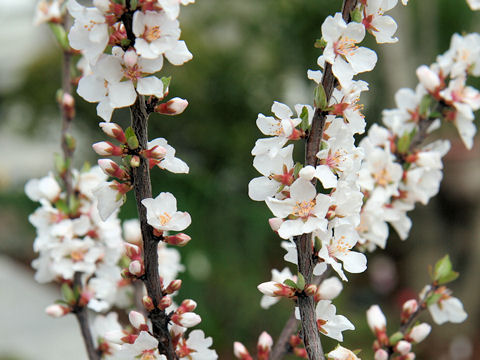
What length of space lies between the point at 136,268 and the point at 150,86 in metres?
0.28

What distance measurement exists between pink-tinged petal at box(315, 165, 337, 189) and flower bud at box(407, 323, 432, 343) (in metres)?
0.48

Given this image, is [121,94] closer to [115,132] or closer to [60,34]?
[115,132]

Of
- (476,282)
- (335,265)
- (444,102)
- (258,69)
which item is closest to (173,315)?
(335,265)

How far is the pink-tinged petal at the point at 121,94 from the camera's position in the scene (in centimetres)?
73

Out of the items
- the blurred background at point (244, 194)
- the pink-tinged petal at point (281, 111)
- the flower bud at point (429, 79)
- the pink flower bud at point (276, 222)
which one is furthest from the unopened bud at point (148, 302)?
the blurred background at point (244, 194)

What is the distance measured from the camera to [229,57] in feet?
18.8

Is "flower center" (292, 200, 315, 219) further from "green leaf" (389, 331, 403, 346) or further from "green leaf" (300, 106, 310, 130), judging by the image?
"green leaf" (389, 331, 403, 346)

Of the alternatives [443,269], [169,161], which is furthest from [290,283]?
[443,269]

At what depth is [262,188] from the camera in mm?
824

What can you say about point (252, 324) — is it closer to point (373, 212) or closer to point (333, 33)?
point (373, 212)

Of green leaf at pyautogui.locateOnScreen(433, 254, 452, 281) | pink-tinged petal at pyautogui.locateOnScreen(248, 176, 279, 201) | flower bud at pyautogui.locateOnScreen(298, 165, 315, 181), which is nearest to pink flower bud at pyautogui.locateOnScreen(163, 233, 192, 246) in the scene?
pink-tinged petal at pyautogui.locateOnScreen(248, 176, 279, 201)

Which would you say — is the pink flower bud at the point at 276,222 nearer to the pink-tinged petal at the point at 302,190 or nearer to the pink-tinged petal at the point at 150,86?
the pink-tinged petal at the point at 302,190

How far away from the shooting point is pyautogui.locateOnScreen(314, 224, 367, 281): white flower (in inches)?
31.2

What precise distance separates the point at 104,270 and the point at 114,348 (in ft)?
0.57
